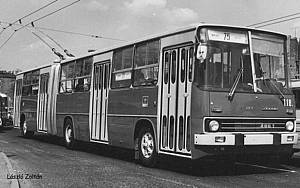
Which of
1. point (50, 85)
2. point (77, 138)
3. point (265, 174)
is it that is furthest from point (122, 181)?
point (50, 85)

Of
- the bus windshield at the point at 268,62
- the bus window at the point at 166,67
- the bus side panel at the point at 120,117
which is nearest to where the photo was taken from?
the bus windshield at the point at 268,62

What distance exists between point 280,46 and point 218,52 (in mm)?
1737

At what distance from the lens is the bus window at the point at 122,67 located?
12341mm

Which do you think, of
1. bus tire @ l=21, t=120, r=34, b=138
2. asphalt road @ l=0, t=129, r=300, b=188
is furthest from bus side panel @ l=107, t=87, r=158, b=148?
bus tire @ l=21, t=120, r=34, b=138

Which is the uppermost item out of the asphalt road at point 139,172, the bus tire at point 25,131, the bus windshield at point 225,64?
the bus windshield at point 225,64

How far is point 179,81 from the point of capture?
A: 33.0ft

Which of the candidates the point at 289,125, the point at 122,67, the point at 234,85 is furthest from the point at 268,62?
the point at 122,67

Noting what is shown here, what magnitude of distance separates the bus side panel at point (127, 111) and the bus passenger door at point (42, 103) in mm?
6617

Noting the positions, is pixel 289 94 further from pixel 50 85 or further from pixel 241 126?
pixel 50 85

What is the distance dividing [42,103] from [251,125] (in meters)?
11.9

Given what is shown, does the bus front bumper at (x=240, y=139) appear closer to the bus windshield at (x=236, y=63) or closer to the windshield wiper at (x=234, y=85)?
the windshield wiper at (x=234, y=85)

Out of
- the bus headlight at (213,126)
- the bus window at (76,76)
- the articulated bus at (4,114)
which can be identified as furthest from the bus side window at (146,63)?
the articulated bus at (4,114)

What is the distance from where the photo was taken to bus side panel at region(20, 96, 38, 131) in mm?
20703

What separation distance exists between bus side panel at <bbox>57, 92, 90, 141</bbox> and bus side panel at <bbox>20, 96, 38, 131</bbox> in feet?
11.5
